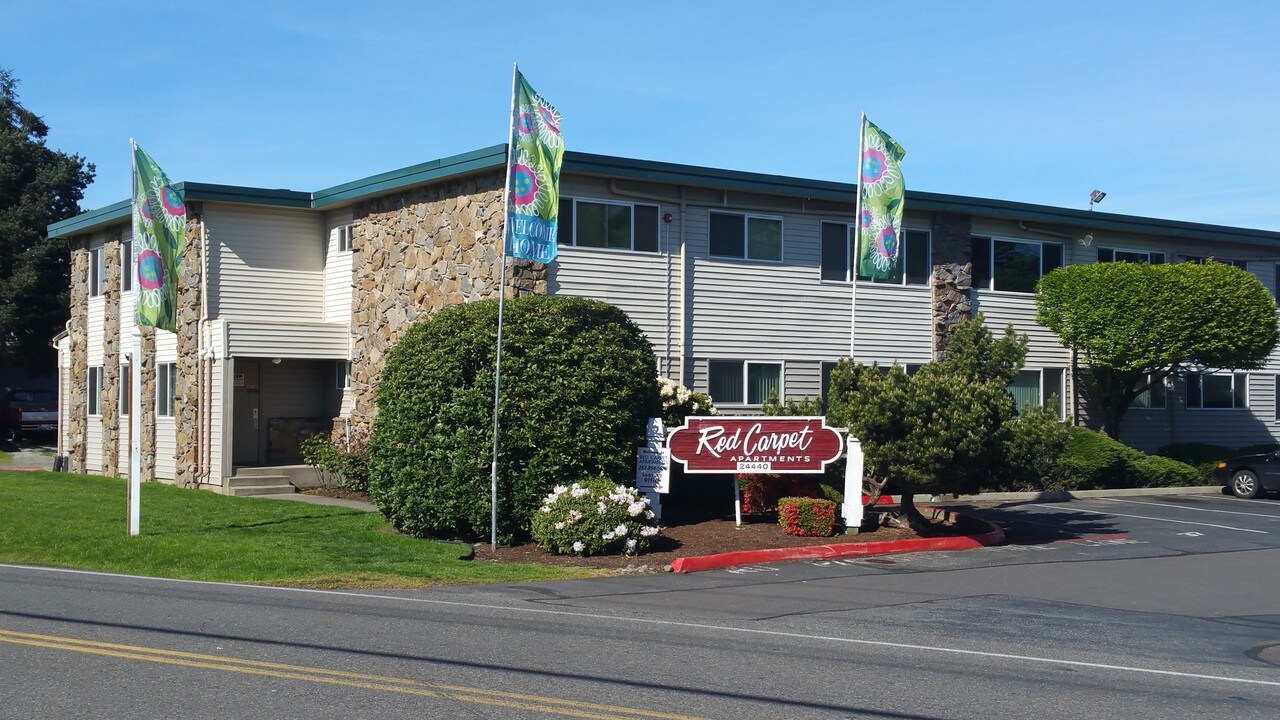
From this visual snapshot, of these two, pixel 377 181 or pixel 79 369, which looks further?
→ pixel 79 369

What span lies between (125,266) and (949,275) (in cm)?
1891

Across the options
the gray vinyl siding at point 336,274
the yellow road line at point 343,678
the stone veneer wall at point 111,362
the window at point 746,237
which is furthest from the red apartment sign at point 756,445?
the stone veneer wall at point 111,362

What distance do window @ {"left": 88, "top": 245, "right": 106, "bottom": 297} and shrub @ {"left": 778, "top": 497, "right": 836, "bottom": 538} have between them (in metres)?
19.7

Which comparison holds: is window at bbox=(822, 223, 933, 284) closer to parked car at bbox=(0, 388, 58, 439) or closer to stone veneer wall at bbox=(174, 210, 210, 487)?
stone veneer wall at bbox=(174, 210, 210, 487)

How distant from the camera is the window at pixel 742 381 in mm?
24016

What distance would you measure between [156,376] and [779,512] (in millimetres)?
15728

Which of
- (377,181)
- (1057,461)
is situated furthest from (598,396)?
(1057,461)

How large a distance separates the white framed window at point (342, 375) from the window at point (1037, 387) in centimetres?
1476

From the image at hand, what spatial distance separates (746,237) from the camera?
2431 centimetres

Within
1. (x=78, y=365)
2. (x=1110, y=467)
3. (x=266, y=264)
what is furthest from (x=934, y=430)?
(x=78, y=365)

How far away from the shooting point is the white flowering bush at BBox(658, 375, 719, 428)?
20058 millimetres

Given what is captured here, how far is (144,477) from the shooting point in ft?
89.9

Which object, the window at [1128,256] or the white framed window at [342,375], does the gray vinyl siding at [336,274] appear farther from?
the window at [1128,256]

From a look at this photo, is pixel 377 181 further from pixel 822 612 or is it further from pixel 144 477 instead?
pixel 822 612
